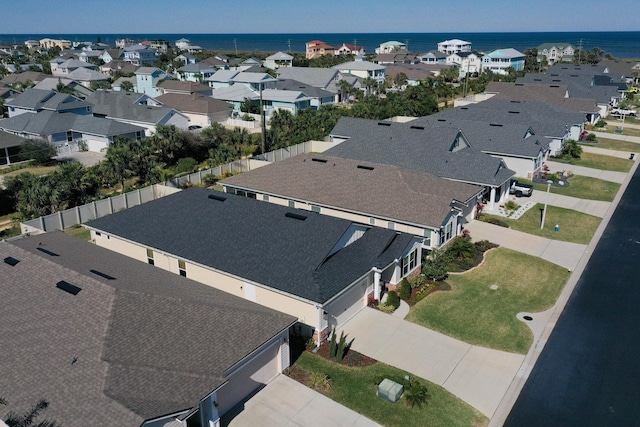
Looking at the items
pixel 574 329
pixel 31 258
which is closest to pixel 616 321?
pixel 574 329

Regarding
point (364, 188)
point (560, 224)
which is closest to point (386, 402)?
point (364, 188)

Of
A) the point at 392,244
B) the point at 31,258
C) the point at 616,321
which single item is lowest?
the point at 616,321

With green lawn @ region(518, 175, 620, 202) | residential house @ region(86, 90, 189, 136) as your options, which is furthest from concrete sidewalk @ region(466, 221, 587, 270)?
residential house @ region(86, 90, 189, 136)

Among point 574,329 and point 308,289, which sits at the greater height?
point 308,289

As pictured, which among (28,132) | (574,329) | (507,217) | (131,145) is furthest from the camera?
(28,132)

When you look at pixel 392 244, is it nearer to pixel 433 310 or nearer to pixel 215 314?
pixel 433 310

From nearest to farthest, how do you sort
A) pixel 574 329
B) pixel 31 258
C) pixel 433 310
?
pixel 31 258, pixel 574 329, pixel 433 310

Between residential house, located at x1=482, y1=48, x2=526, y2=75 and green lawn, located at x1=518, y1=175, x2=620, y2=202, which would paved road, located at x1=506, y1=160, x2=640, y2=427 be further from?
residential house, located at x1=482, y1=48, x2=526, y2=75
